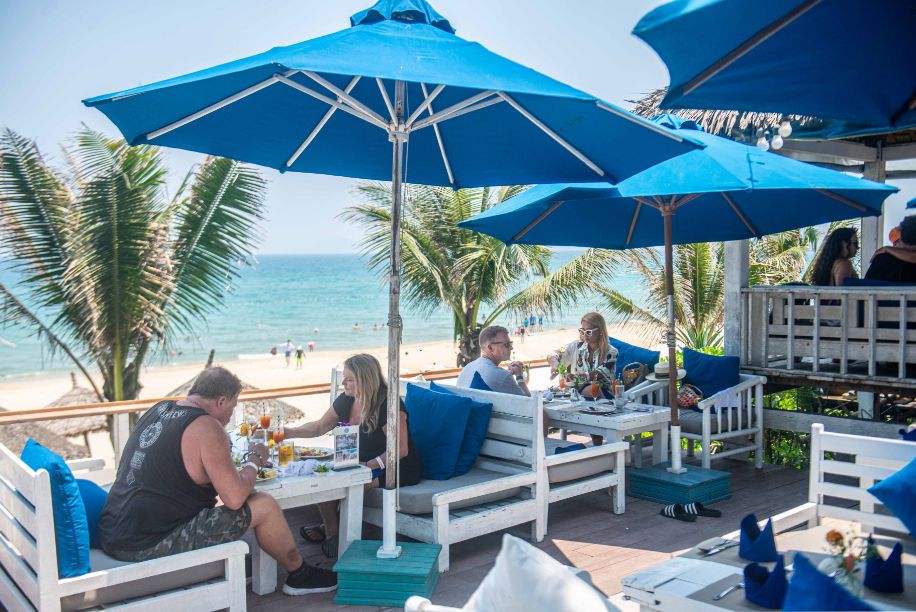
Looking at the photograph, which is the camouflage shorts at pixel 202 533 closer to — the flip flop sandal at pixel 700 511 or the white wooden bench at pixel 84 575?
the white wooden bench at pixel 84 575

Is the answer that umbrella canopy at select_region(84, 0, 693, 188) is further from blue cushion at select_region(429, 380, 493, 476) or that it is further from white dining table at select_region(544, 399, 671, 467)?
white dining table at select_region(544, 399, 671, 467)

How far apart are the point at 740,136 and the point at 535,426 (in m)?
5.37

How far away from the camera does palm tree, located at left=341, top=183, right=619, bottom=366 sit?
12.1 metres

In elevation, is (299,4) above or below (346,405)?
above

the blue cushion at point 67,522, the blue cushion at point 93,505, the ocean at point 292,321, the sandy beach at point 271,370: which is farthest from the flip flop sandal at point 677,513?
the ocean at point 292,321

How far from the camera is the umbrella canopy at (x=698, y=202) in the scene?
5426mm

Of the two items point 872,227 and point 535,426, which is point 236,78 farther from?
point 872,227

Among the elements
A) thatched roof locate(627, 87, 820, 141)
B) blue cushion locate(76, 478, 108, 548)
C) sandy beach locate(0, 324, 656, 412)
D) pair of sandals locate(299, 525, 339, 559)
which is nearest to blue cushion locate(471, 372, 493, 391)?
pair of sandals locate(299, 525, 339, 559)

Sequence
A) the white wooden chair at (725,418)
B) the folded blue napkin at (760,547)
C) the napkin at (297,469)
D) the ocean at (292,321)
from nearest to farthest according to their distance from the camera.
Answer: the folded blue napkin at (760,547), the napkin at (297,469), the white wooden chair at (725,418), the ocean at (292,321)

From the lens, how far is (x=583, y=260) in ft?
40.3

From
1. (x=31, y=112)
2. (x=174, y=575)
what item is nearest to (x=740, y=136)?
(x=174, y=575)

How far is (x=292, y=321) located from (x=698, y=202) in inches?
1811

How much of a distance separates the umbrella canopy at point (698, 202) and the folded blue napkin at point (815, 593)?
369 cm

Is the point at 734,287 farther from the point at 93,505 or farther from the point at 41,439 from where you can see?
the point at 41,439
